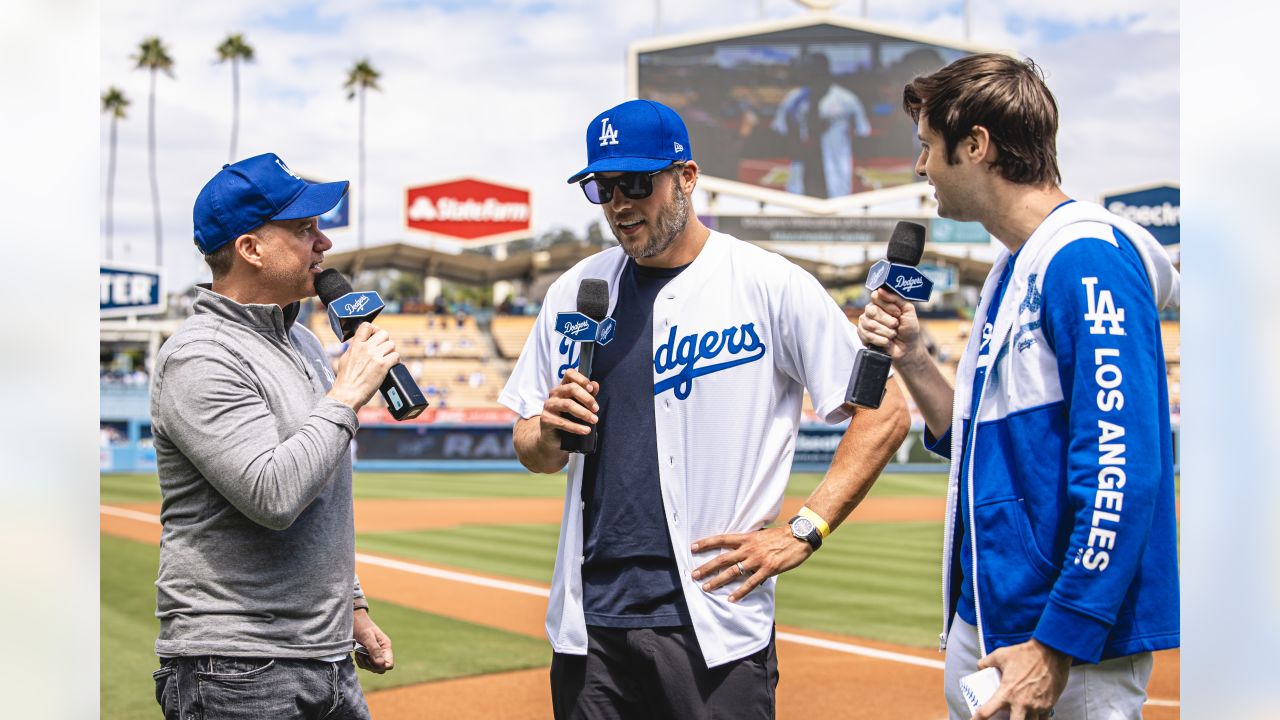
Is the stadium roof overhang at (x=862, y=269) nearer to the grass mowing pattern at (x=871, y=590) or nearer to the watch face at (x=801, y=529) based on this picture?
the grass mowing pattern at (x=871, y=590)

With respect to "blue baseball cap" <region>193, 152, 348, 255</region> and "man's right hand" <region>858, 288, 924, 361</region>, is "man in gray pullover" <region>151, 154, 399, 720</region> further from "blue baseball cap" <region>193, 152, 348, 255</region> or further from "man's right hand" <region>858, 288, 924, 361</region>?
"man's right hand" <region>858, 288, 924, 361</region>

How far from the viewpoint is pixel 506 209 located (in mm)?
50656

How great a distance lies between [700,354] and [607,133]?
65cm

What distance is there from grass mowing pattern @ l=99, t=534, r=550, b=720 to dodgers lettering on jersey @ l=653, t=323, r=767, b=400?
193 inches

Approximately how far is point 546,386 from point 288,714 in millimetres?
1118

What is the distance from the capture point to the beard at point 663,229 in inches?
124

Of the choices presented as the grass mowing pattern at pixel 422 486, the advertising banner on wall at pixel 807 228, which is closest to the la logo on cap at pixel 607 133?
the grass mowing pattern at pixel 422 486

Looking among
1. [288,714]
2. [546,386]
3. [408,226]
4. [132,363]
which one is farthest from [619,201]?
[132,363]

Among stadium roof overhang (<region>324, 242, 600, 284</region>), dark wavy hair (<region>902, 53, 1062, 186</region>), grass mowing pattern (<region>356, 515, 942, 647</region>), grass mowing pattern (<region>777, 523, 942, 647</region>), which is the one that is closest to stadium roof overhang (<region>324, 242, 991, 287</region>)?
stadium roof overhang (<region>324, 242, 600, 284</region>)

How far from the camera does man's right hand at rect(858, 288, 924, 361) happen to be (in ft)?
9.29

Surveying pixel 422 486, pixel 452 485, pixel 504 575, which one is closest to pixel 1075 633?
pixel 504 575

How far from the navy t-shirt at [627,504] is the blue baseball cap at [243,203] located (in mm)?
896

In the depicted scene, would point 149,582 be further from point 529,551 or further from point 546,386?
point 546,386

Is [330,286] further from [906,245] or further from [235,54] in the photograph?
[235,54]
